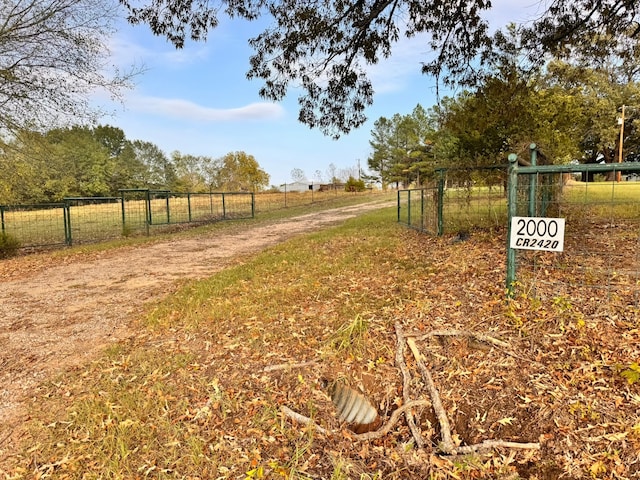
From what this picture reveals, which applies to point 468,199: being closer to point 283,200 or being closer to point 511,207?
point 511,207

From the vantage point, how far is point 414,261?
534 centimetres

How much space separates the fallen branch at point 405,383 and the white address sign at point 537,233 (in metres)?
1.25

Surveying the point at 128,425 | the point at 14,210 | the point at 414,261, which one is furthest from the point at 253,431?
the point at 14,210

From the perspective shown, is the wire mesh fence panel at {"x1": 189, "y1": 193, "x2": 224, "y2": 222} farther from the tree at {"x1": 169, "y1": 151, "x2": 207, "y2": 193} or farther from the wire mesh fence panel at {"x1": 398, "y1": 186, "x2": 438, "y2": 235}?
the tree at {"x1": 169, "y1": 151, "x2": 207, "y2": 193}

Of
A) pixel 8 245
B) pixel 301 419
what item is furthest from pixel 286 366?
pixel 8 245

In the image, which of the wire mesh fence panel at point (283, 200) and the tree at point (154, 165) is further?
the tree at point (154, 165)

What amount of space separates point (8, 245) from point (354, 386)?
1001 cm

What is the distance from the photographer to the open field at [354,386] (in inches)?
76.7

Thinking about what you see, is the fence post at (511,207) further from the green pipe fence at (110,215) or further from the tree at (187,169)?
the tree at (187,169)

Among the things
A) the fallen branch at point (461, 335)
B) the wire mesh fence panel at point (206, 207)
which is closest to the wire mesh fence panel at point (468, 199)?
the fallen branch at point (461, 335)

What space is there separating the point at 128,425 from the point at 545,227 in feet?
10.8

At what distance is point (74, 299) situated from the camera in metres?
4.81

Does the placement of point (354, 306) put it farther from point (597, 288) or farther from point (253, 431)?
point (597, 288)

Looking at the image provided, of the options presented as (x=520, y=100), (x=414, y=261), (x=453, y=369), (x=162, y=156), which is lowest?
(x=453, y=369)
